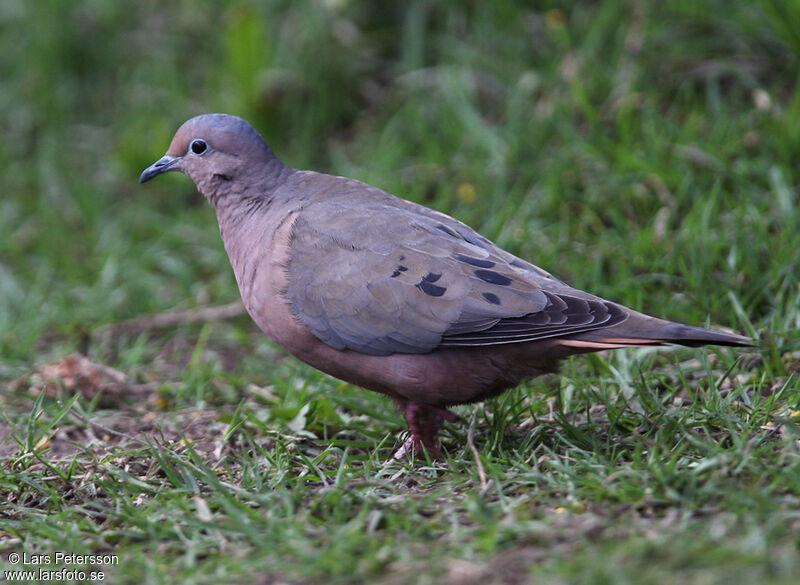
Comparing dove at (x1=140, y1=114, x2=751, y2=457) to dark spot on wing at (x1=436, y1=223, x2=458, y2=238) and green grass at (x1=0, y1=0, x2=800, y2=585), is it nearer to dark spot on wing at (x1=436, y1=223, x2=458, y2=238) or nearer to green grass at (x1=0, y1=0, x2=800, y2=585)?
dark spot on wing at (x1=436, y1=223, x2=458, y2=238)

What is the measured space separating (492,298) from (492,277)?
11 centimetres

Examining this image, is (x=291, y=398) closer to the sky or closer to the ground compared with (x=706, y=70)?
closer to the ground

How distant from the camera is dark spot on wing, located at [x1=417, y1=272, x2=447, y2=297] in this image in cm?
347

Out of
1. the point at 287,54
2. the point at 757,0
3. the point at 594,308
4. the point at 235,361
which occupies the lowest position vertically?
the point at 235,361

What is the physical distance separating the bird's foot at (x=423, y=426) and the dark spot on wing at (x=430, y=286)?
44 cm

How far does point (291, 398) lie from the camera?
421cm

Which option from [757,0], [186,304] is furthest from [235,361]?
[757,0]

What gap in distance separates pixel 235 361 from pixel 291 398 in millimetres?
937

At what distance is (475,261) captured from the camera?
3.56 meters

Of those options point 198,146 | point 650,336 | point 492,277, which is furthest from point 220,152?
point 650,336

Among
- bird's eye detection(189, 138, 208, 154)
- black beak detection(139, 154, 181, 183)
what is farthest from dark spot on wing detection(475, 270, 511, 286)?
black beak detection(139, 154, 181, 183)

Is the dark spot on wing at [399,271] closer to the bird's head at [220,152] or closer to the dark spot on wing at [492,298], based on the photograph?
the dark spot on wing at [492,298]

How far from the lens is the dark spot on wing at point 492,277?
3480mm

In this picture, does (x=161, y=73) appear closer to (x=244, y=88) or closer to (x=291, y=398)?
(x=244, y=88)
